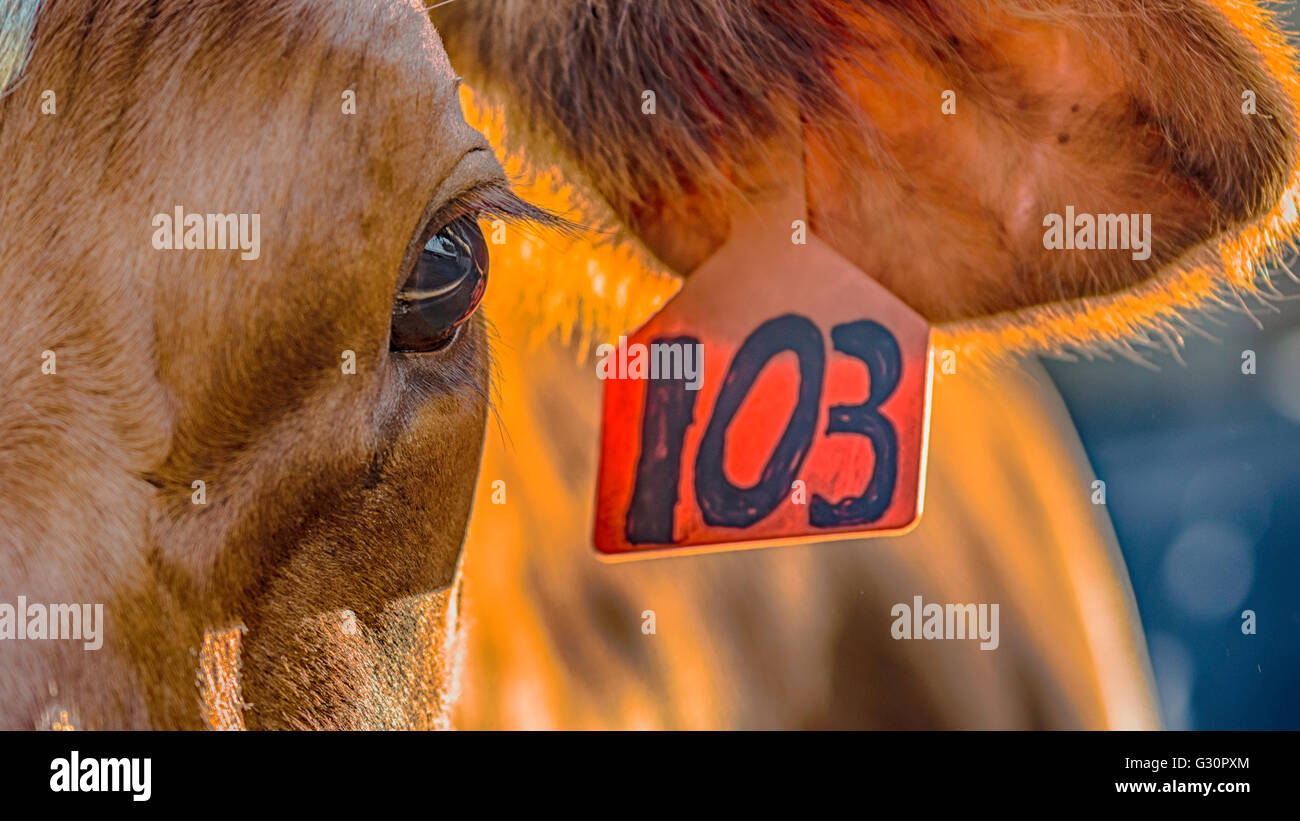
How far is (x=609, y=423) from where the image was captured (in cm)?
77

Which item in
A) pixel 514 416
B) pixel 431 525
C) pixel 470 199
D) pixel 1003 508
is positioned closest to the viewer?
pixel 470 199

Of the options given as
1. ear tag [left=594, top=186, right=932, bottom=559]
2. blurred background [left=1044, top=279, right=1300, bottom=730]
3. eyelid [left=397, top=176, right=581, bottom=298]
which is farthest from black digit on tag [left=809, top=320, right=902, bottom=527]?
blurred background [left=1044, top=279, right=1300, bottom=730]

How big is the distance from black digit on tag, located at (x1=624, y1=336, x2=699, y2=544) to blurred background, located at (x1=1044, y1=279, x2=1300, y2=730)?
101cm

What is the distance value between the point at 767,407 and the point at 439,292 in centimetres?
26

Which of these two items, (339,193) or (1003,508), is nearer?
(339,193)

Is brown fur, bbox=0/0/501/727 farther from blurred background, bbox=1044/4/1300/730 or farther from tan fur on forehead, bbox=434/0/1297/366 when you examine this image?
blurred background, bbox=1044/4/1300/730

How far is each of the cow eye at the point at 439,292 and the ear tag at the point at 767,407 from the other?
121 mm

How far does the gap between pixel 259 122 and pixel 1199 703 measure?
163 cm

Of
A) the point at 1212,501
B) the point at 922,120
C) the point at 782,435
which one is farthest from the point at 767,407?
the point at 1212,501

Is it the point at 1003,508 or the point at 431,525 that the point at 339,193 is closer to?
the point at 431,525

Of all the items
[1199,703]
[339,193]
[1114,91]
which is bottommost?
[1199,703]

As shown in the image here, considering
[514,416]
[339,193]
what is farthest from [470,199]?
[514,416]

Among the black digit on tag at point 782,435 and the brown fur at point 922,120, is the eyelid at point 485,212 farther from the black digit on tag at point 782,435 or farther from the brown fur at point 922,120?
the black digit on tag at point 782,435

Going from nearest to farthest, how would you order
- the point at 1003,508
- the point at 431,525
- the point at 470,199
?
the point at 470,199 → the point at 431,525 → the point at 1003,508
